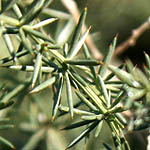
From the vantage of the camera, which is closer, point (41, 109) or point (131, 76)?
point (131, 76)

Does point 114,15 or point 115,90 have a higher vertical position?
point 114,15

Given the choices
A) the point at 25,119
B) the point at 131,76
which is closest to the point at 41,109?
the point at 25,119

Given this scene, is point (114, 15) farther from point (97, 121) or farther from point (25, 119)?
point (97, 121)

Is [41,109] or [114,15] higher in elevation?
[114,15]

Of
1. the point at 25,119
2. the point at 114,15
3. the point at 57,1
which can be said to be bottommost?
the point at 25,119

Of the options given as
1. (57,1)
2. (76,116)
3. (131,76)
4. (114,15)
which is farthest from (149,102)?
(114,15)

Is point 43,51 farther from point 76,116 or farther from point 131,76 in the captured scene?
point 76,116

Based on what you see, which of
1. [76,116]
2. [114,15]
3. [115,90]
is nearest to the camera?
[115,90]

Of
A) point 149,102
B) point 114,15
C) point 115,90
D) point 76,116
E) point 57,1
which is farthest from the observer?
point 114,15

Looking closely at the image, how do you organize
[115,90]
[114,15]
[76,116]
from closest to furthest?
[115,90] → [76,116] → [114,15]
